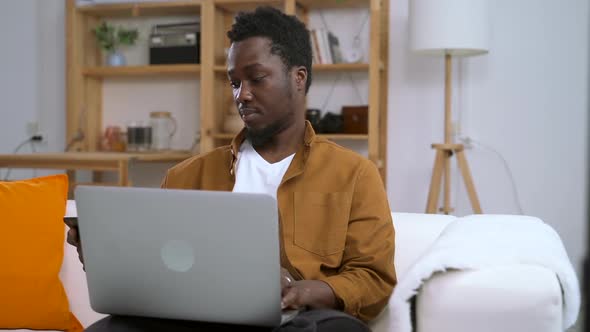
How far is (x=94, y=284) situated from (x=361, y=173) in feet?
1.99

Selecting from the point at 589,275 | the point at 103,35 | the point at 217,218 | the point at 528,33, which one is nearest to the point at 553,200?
the point at 528,33

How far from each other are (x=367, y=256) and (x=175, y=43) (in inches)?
120

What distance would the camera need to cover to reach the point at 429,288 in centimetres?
110

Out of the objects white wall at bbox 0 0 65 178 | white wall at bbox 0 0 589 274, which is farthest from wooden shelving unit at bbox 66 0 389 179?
white wall at bbox 0 0 65 178

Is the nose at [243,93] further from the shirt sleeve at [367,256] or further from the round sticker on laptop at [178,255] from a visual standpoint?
the round sticker on laptop at [178,255]

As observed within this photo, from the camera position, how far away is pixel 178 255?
1079 millimetres

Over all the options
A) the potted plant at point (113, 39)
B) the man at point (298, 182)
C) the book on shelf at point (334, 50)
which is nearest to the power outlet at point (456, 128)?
the book on shelf at point (334, 50)

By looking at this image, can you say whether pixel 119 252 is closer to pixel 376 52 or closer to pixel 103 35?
pixel 376 52

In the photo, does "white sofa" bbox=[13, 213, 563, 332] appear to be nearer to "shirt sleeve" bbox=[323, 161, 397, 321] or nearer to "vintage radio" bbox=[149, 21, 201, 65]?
"shirt sleeve" bbox=[323, 161, 397, 321]

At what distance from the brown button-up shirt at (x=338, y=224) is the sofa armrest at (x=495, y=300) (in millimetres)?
253

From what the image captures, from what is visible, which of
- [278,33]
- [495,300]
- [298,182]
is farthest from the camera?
[278,33]

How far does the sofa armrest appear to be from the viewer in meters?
1.04

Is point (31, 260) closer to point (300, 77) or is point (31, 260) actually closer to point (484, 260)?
point (300, 77)

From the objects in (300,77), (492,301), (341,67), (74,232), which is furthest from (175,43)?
(492,301)
